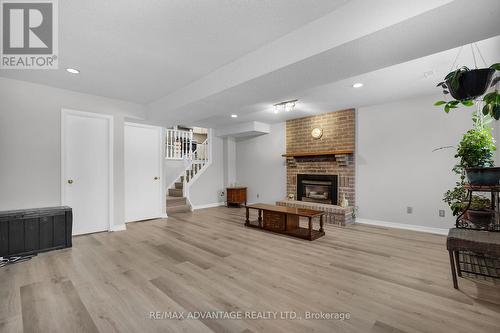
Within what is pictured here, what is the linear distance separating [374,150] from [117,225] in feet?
17.6

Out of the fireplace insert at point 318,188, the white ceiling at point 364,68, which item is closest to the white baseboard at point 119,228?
the white ceiling at point 364,68

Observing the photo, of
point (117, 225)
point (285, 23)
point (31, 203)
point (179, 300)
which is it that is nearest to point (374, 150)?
point (285, 23)

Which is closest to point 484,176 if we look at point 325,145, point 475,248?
point 475,248

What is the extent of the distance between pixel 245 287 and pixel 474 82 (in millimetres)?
2574

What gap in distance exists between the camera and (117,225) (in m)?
4.42

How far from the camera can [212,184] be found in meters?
7.30

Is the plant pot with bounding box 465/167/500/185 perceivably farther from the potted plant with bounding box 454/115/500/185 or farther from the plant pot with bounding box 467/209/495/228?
the plant pot with bounding box 467/209/495/228

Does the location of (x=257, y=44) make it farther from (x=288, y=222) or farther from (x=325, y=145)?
(x=325, y=145)

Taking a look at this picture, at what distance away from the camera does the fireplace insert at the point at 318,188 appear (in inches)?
209

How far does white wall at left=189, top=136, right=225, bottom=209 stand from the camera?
6.82 meters

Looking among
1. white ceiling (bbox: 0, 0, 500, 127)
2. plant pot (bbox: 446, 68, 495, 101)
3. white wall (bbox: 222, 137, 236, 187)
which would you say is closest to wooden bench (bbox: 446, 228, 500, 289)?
plant pot (bbox: 446, 68, 495, 101)

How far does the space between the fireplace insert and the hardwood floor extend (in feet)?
5.91

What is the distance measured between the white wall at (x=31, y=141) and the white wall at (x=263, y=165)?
14.5ft

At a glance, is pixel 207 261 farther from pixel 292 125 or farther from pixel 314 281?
pixel 292 125
